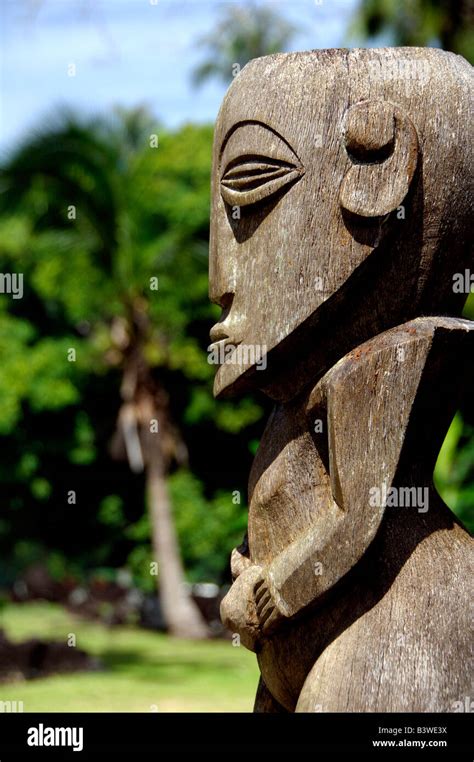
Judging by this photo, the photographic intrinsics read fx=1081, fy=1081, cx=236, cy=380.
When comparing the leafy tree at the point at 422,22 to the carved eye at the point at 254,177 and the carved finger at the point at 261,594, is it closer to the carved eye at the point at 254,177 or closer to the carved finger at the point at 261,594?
the carved eye at the point at 254,177

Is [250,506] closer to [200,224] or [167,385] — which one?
[200,224]

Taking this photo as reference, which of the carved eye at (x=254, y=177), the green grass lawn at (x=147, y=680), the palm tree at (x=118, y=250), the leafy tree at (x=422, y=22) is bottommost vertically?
the green grass lawn at (x=147, y=680)

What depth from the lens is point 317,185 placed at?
3160 millimetres

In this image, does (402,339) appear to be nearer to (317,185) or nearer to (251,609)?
(317,185)

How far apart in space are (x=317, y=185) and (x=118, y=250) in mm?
11665

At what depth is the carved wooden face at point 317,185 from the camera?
3105 mm

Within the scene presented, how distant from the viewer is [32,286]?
20422mm

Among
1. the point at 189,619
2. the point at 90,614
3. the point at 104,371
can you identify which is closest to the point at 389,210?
the point at 189,619

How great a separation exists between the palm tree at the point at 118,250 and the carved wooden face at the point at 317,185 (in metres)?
8.12

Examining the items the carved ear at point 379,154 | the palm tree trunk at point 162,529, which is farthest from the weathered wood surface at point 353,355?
the palm tree trunk at point 162,529
